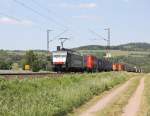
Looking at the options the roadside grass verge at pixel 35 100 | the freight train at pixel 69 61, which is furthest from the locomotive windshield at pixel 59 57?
the roadside grass verge at pixel 35 100

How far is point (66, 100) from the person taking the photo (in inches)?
800

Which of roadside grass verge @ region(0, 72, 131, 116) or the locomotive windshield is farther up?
the locomotive windshield

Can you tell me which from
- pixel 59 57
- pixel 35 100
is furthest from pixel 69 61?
pixel 35 100

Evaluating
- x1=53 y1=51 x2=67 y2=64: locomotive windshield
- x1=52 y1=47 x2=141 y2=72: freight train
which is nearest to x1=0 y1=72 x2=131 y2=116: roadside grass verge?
x1=53 y1=51 x2=67 y2=64: locomotive windshield

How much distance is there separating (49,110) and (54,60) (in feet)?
148

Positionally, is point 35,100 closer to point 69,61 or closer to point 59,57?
point 59,57

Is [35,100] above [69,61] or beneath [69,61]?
beneath

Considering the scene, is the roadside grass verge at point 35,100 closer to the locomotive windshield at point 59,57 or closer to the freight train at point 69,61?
the locomotive windshield at point 59,57

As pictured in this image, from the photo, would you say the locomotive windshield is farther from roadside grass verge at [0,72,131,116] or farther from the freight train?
Answer: roadside grass verge at [0,72,131,116]

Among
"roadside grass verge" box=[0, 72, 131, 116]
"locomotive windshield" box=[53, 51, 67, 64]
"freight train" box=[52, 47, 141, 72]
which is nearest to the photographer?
"roadside grass verge" box=[0, 72, 131, 116]

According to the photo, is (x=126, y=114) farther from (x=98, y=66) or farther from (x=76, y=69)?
(x=98, y=66)

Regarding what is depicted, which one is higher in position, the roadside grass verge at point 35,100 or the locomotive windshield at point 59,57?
the locomotive windshield at point 59,57

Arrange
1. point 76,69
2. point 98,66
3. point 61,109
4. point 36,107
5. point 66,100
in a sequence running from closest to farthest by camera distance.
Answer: point 36,107
point 61,109
point 66,100
point 76,69
point 98,66

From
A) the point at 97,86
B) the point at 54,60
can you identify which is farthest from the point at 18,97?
the point at 54,60
